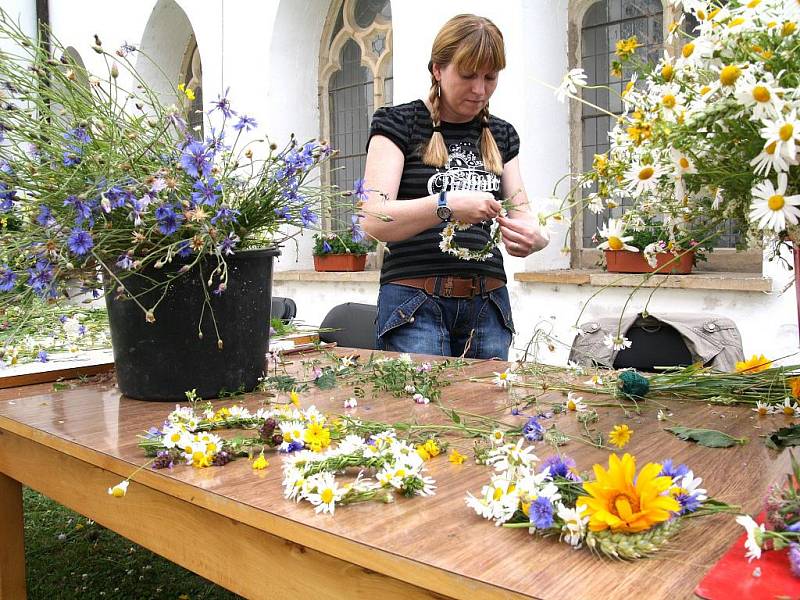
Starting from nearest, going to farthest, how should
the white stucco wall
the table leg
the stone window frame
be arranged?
the table leg, the white stucco wall, the stone window frame

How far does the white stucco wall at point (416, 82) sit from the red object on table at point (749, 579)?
132cm

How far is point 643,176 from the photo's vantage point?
86 centimetres

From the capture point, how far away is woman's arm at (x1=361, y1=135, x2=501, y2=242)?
1713mm

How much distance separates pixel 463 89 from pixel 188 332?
103 cm

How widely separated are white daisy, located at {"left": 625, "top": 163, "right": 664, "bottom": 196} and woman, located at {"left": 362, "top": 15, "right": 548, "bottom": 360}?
3.27ft

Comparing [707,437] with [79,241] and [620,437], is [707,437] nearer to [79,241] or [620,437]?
[620,437]

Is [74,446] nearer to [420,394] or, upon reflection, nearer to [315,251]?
[420,394]

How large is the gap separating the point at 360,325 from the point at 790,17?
2.20 metres

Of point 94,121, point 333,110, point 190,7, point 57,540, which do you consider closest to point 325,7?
point 333,110

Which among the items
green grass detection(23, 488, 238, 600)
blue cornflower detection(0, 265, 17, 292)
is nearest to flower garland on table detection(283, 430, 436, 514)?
blue cornflower detection(0, 265, 17, 292)

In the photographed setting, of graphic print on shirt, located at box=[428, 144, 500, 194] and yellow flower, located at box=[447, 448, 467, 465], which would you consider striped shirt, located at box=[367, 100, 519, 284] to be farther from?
yellow flower, located at box=[447, 448, 467, 465]

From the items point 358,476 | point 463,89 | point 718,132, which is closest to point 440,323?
point 463,89

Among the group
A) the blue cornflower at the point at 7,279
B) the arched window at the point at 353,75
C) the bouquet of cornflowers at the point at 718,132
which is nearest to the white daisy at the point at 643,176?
the bouquet of cornflowers at the point at 718,132

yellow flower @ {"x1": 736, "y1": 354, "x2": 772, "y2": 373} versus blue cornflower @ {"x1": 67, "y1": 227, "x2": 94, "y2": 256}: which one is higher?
blue cornflower @ {"x1": 67, "y1": 227, "x2": 94, "y2": 256}
